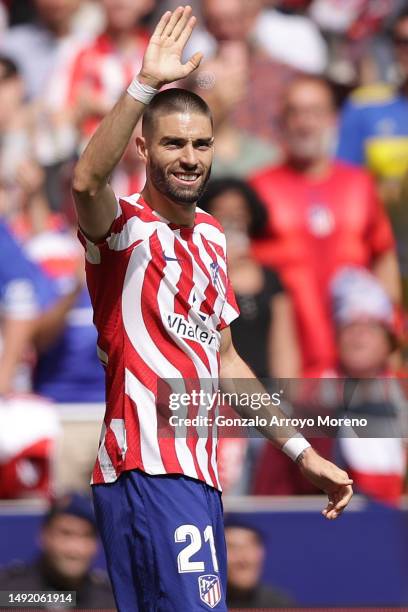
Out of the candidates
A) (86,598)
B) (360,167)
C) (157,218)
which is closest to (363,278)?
(360,167)

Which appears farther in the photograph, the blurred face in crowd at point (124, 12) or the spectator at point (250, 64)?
the blurred face in crowd at point (124, 12)

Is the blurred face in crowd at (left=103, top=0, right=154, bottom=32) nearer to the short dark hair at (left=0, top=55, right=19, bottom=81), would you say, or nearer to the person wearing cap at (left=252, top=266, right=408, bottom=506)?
the short dark hair at (left=0, top=55, right=19, bottom=81)

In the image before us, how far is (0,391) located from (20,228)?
1629mm

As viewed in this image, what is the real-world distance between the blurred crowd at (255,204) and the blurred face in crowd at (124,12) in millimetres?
12

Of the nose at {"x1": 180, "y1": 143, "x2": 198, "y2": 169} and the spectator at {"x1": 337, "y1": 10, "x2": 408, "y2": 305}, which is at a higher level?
the spectator at {"x1": 337, "y1": 10, "x2": 408, "y2": 305}

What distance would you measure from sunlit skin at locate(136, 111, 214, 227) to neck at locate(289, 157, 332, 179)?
→ 179 inches

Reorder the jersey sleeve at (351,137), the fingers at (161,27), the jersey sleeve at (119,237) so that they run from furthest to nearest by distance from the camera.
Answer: the jersey sleeve at (351,137)
the jersey sleeve at (119,237)
the fingers at (161,27)

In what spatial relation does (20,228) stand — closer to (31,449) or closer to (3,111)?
(3,111)

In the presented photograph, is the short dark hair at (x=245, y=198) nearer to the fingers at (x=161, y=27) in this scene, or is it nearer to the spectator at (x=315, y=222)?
the spectator at (x=315, y=222)

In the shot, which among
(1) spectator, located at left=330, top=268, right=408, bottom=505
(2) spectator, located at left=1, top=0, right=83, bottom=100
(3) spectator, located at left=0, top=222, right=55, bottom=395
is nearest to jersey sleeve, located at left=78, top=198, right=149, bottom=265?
(1) spectator, located at left=330, top=268, right=408, bottom=505

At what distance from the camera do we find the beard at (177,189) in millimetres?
4027

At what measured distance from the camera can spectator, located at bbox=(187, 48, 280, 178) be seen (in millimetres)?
8672

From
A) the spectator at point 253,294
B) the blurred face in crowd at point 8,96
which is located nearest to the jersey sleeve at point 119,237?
the spectator at point 253,294

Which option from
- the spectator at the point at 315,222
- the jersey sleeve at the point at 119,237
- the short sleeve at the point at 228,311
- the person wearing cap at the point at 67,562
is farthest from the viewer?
the spectator at the point at 315,222
